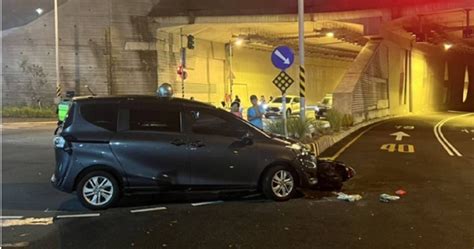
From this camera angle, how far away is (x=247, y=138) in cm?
809

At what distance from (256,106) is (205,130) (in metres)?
4.55

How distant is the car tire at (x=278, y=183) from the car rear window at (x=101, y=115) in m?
2.39

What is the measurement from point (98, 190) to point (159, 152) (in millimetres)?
1018

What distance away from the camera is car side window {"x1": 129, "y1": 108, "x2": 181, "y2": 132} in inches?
310

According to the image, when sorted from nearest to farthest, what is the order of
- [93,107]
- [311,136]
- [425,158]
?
[93,107]
[425,158]
[311,136]

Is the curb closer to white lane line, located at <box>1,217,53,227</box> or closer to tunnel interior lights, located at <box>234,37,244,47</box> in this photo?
white lane line, located at <box>1,217,53,227</box>

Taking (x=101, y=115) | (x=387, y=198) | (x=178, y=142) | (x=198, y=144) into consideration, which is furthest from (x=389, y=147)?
(x=101, y=115)

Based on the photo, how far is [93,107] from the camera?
7867 millimetres

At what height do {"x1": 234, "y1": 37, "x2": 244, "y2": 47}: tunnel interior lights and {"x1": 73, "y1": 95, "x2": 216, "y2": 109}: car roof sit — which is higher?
{"x1": 234, "y1": 37, "x2": 244, "y2": 47}: tunnel interior lights

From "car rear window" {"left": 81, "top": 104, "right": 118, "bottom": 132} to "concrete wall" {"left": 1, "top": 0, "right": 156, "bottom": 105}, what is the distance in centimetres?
2331

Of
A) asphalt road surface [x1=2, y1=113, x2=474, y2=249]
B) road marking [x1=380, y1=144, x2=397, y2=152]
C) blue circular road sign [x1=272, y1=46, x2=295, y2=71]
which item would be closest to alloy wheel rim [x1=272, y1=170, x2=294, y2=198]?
asphalt road surface [x1=2, y1=113, x2=474, y2=249]

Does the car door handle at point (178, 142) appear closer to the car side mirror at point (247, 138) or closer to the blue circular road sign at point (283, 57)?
the car side mirror at point (247, 138)

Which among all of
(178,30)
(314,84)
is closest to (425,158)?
(178,30)

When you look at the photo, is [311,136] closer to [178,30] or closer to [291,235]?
[291,235]
